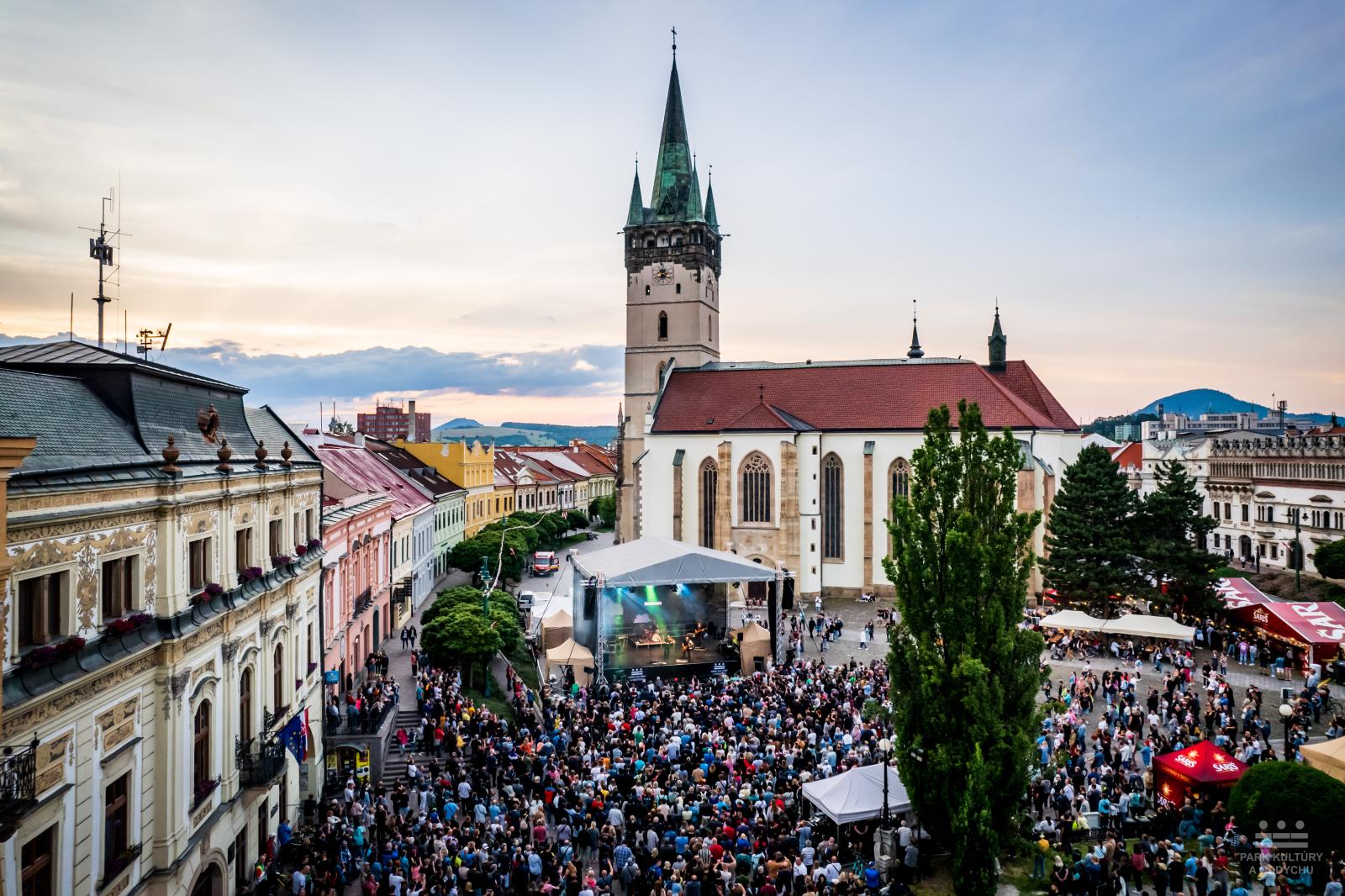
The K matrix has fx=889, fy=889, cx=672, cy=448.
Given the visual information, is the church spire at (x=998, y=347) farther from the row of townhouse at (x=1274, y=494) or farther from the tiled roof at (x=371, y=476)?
the tiled roof at (x=371, y=476)

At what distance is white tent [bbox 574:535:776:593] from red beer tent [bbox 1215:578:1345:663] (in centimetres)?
1683

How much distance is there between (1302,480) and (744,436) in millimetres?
32153

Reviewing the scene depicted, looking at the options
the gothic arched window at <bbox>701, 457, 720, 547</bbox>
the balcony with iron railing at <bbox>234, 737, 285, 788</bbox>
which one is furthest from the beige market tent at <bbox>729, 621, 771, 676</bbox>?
the balcony with iron railing at <bbox>234, 737, 285, 788</bbox>

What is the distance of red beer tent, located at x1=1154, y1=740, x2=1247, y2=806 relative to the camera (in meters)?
17.5

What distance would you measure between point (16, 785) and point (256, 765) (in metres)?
6.79

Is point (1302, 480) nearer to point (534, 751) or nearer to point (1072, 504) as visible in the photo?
point (1072, 504)

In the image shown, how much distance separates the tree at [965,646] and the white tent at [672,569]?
15622 mm

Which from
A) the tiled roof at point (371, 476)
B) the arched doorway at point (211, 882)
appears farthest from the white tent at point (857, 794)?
the tiled roof at point (371, 476)

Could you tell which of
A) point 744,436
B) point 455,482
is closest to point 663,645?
point 744,436

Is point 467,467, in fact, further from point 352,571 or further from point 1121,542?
point 1121,542

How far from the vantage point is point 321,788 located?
20.9 metres

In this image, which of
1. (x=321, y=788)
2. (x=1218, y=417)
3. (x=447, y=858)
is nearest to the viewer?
(x=447, y=858)

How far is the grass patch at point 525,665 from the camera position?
106 feet

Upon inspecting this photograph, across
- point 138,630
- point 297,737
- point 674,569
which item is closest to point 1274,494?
point 674,569
